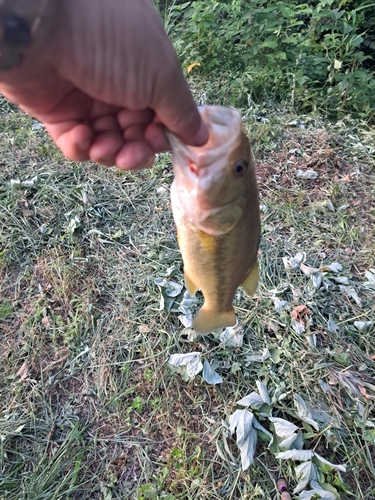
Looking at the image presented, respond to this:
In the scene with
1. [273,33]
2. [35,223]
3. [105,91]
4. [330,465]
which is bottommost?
[330,465]

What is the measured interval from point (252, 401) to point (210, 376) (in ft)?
0.95

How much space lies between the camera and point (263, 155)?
4.26 m

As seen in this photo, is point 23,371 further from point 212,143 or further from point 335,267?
point 335,267

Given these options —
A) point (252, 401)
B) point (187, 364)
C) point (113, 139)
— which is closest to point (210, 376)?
point (187, 364)

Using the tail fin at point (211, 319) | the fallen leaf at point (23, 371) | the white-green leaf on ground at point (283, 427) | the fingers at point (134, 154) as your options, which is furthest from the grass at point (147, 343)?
the fingers at point (134, 154)

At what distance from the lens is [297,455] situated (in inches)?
89.0

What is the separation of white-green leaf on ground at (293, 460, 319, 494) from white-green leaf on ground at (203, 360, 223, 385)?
63 cm

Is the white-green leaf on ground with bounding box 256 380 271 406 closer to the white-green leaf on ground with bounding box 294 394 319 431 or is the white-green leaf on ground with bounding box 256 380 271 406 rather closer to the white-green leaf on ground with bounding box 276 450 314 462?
the white-green leaf on ground with bounding box 294 394 319 431

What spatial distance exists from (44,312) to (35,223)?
903 millimetres

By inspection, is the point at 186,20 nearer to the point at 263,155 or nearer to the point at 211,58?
the point at 211,58

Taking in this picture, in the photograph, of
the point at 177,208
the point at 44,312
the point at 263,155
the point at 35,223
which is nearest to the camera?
the point at 177,208

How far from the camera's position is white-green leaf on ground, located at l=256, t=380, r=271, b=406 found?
248cm

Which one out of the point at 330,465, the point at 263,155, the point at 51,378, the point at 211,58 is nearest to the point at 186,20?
the point at 211,58

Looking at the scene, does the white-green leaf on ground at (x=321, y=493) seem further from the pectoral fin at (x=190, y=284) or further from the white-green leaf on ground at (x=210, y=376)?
the pectoral fin at (x=190, y=284)
